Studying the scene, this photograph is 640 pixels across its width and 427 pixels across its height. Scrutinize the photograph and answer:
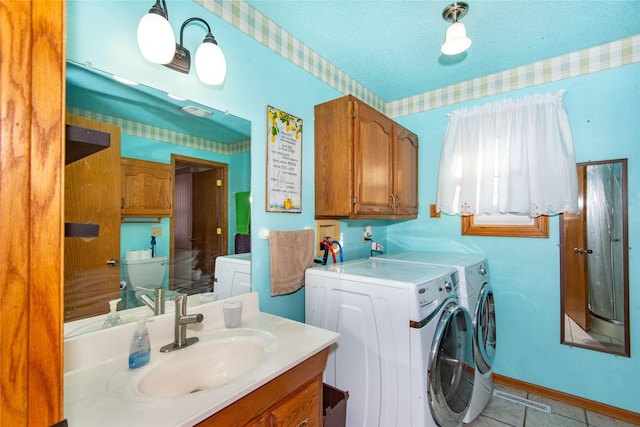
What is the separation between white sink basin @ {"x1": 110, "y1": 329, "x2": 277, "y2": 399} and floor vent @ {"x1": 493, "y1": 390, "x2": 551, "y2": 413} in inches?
78.6

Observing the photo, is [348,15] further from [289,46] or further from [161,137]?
[161,137]

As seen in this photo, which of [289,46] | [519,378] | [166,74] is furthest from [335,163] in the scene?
[519,378]

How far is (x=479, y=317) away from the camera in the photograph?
1838 millimetres

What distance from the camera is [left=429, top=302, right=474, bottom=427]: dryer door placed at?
1.40 metres

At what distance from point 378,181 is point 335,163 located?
37cm

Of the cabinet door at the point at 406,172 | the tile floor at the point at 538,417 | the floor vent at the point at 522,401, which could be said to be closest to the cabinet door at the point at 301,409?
the tile floor at the point at 538,417

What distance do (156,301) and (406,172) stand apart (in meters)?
2.04

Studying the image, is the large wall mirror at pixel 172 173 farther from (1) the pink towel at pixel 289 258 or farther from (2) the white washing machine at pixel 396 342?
(2) the white washing machine at pixel 396 342

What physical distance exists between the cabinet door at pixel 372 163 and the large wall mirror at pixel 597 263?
132cm

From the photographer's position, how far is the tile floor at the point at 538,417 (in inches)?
71.7

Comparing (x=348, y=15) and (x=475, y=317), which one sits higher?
(x=348, y=15)

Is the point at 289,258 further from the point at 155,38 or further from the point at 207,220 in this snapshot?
the point at 155,38

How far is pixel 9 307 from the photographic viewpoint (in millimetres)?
413

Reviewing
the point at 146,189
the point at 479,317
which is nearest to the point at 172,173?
the point at 146,189
